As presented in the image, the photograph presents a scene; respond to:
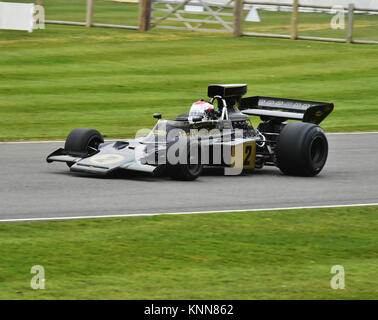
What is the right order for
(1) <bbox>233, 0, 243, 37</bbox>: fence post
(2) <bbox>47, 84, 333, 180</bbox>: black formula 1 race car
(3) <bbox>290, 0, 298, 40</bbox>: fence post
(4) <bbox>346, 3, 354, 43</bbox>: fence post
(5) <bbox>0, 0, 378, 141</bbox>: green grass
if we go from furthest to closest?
1. (1) <bbox>233, 0, 243, 37</bbox>: fence post
2. (3) <bbox>290, 0, 298, 40</bbox>: fence post
3. (4) <bbox>346, 3, 354, 43</bbox>: fence post
4. (5) <bbox>0, 0, 378, 141</bbox>: green grass
5. (2) <bbox>47, 84, 333, 180</bbox>: black formula 1 race car

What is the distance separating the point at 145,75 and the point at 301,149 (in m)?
12.5

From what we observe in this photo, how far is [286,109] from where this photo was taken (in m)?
15.4

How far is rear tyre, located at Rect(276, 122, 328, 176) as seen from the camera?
1383 cm

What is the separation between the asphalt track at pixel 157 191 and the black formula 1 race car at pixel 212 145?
23 centimetres

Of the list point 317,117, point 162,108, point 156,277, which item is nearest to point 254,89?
point 162,108

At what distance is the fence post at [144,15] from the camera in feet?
106

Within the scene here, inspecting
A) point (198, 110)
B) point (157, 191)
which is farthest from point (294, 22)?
point (157, 191)

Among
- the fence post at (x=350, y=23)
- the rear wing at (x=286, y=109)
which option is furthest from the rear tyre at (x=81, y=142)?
the fence post at (x=350, y=23)

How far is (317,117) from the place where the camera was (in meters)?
15.1

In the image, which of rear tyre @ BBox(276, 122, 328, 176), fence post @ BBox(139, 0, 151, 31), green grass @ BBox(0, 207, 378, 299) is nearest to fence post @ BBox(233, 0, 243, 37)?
fence post @ BBox(139, 0, 151, 31)

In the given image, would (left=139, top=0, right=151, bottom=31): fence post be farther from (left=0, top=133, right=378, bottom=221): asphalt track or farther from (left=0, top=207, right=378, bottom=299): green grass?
(left=0, top=207, right=378, bottom=299): green grass

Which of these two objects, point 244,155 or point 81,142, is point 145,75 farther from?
point 81,142

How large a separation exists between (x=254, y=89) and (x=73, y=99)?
504 cm

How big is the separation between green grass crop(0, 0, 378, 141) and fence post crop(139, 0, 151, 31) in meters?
0.64
